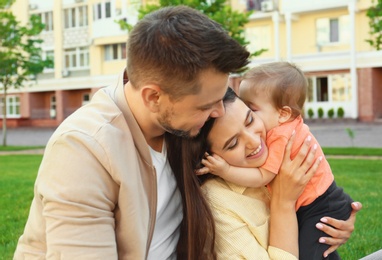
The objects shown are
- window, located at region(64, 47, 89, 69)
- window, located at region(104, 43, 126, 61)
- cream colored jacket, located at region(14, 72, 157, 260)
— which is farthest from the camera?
window, located at region(64, 47, 89, 69)

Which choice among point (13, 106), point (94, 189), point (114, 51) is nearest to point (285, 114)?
point (94, 189)

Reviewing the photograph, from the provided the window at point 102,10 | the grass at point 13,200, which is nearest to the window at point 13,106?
the window at point 102,10

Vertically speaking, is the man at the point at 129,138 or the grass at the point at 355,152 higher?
the man at the point at 129,138

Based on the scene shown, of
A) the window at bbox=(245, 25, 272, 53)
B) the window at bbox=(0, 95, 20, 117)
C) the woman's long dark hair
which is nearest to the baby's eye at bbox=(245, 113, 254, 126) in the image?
the woman's long dark hair

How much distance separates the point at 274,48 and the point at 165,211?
101ft

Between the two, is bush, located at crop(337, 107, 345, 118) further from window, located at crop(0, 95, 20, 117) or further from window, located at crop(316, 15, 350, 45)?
window, located at crop(0, 95, 20, 117)

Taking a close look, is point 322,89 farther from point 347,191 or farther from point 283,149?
point 283,149

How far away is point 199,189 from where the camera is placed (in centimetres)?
260

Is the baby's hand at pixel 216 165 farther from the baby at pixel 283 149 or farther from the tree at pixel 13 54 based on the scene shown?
the tree at pixel 13 54

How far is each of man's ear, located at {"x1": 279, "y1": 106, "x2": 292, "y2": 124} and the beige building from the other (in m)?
21.2

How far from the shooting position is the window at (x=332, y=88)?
3122cm

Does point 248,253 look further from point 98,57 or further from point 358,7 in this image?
point 98,57

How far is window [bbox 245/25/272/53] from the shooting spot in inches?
1313

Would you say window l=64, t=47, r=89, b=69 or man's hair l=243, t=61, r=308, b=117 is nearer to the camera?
man's hair l=243, t=61, r=308, b=117
